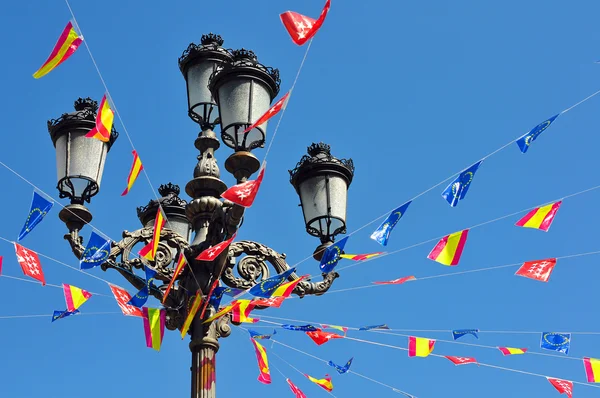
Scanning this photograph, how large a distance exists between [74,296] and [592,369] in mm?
4082

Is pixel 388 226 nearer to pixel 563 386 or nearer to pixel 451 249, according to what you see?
pixel 451 249

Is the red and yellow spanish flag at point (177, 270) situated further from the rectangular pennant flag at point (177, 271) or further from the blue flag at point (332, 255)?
the blue flag at point (332, 255)

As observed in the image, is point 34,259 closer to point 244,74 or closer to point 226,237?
point 226,237

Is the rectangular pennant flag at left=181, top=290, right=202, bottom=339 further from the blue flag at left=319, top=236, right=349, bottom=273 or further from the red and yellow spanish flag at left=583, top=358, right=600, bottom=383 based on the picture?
the red and yellow spanish flag at left=583, top=358, right=600, bottom=383

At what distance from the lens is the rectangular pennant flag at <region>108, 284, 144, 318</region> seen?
5.42 m

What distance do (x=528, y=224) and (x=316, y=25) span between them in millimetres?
2642

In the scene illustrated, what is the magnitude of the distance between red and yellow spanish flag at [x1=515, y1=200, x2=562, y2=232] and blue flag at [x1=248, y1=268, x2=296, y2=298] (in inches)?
75.7

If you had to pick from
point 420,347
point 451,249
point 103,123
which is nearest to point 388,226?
point 451,249

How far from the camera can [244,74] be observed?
204 inches

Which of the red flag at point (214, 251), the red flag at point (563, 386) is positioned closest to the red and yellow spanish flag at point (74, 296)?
the red flag at point (214, 251)

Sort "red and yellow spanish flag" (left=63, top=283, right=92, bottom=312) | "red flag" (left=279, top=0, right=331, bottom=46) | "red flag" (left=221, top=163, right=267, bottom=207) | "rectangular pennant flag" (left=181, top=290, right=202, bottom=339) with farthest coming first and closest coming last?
"red and yellow spanish flag" (left=63, top=283, right=92, bottom=312)
"rectangular pennant flag" (left=181, top=290, right=202, bottom=339)
"red flag" (left=221, top=163, right=267, bottom=207)
"red flag" (left=279, top=0, right=331, bottom=46)

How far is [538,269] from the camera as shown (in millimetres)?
6277

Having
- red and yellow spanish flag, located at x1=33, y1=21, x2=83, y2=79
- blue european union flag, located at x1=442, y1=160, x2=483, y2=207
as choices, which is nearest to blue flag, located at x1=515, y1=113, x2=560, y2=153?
blue european union flag, located at x1=442, y1=160, x2=483, y2=207

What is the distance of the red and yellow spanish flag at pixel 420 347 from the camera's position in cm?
671
